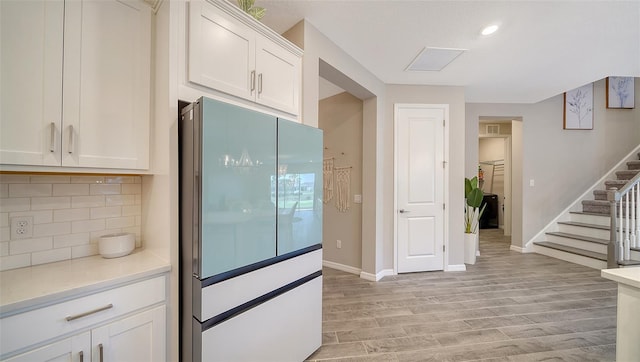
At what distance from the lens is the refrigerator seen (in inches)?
48.0

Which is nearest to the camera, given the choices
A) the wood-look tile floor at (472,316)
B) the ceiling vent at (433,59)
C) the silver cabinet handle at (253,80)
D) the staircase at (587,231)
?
the silver cabinet handle at (253,80)

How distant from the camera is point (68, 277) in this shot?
1163mm

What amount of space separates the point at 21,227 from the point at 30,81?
76cm

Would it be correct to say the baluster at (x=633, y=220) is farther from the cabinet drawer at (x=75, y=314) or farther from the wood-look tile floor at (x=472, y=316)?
the cabinet drawer at (x=75, y=314)

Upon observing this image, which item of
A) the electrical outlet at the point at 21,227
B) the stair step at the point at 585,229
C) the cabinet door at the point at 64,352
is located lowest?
the stair step at the point at 585,229

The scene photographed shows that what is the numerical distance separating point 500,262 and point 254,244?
4.59 meters

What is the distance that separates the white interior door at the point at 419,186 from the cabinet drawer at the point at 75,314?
3.12 m

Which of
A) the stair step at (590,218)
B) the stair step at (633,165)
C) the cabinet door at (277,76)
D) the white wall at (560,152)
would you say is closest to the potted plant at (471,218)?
the white wall at (560,152)

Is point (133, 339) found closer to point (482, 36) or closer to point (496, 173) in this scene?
point (482, 36)

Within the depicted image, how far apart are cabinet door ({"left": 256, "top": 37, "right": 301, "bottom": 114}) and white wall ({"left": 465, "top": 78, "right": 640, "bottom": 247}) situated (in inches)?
166

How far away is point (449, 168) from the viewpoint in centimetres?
375

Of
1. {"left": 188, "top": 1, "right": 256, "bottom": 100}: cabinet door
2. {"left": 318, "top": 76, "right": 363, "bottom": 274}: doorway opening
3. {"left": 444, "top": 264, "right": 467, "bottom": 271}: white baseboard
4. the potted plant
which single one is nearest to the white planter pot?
the potted plant

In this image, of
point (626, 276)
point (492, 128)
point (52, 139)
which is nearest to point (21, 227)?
point (52, 139)

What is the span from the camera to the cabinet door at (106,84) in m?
1.25
